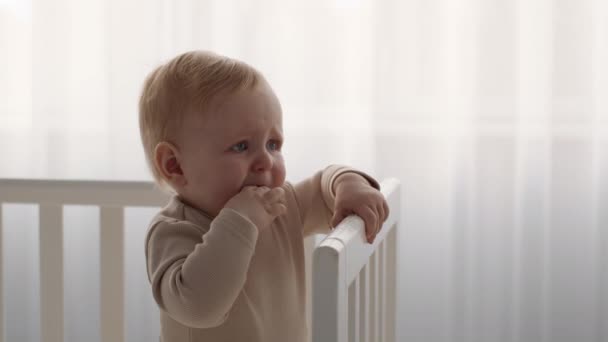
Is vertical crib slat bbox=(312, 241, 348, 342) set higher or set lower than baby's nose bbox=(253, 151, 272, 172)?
lower

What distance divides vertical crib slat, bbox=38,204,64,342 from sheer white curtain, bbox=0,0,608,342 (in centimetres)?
58

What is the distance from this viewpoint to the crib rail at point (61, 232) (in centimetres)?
122

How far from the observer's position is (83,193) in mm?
1228

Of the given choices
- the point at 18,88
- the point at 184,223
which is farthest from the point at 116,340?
the point at 18,88

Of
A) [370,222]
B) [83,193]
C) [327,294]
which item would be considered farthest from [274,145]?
[83,193]

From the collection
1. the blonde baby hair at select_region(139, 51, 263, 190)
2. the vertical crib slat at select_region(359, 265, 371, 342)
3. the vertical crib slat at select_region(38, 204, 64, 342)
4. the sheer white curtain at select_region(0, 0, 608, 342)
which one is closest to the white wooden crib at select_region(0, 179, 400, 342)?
the vertical crib slat at select_region(38, 204, 64, 342)

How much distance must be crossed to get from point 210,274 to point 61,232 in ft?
1.77

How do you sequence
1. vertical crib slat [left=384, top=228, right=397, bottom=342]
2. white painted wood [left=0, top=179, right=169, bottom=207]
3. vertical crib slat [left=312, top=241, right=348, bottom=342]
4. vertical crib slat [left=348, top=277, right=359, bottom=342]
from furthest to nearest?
white painted wood [left=0, top=179, right=169, bottom=207] → vertical crib slat [left=384, top=228, right=397, bottom=342] → vertical crib slat [left=348, top=277, right=359, bottom=342] → vertical crib slat [left=312, top=241, right=348, bottom=342]

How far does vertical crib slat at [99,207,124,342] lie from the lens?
4.07 ft

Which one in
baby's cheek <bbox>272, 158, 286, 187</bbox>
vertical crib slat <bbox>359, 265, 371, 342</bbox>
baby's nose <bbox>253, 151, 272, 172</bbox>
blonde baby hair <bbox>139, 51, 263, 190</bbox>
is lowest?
vertical crib slat <bbox>359, 265, 371, 342</bbox>

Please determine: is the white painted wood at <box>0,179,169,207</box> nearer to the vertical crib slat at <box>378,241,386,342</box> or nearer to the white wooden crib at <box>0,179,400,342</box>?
the white wooden crib at <box>0,179,400,342</box>

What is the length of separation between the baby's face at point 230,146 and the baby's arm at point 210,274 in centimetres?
6

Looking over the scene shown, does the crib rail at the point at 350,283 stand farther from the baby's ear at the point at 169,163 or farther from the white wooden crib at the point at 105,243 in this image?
the baby's ear at the point at 169,163

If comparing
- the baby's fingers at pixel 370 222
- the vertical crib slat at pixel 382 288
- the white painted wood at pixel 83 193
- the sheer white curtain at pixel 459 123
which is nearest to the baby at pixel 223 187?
the baby's fingers at pixel 370 222
